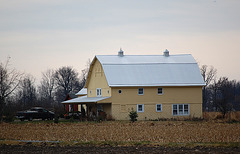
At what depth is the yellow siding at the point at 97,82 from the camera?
4979 centimetres

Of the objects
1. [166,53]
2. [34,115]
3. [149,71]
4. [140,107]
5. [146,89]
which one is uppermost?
[166,53]

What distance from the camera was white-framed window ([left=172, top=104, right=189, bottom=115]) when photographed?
4941cm

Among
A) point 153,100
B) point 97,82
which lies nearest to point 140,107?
point 153,100

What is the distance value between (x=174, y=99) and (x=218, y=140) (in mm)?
27586

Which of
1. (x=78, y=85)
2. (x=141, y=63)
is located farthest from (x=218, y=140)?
(x=78, y=85)

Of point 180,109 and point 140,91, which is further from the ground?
point 140,91

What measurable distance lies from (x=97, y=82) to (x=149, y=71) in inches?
269

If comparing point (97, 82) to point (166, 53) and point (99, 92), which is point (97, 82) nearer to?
point (99, 92)

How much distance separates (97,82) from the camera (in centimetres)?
5231

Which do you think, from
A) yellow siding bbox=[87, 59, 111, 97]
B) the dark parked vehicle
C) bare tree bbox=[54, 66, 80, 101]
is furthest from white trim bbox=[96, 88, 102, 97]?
bare tree bbox=[54, 66, 80, 101]

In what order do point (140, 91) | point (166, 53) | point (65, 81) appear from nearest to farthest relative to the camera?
point (140, 91) < point (166, 53) < point (65, 81)

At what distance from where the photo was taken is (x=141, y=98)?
48969mm

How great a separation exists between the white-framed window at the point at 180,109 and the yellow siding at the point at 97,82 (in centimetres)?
814

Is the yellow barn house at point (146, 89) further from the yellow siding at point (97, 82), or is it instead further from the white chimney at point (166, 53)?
the white chimney at point (166, 53)
